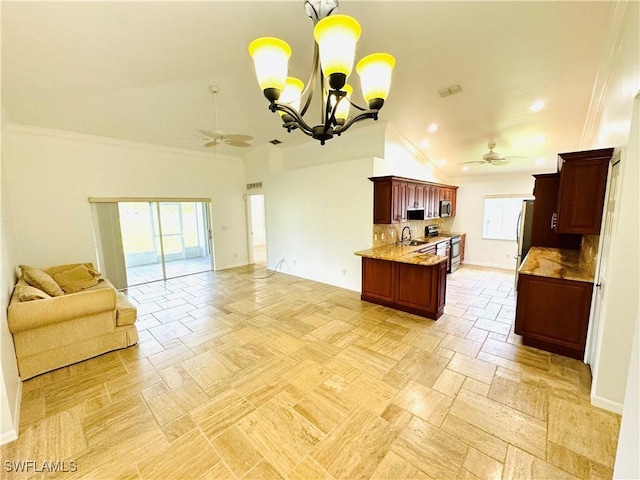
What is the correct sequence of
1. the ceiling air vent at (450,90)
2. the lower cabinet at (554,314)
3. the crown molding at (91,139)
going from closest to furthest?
the lower cabinet at (554,314) < the ceiling air vent at (450,90) < the crown molding at (91,139)

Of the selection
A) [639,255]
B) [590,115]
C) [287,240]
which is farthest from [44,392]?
[590,115]

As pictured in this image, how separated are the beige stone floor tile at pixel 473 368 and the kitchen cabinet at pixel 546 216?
10.4ft

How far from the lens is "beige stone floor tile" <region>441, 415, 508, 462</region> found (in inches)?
69.8

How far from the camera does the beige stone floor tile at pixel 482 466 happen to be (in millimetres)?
1618

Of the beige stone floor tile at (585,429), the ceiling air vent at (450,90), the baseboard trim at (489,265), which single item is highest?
the ceiling air vent at (450,90)

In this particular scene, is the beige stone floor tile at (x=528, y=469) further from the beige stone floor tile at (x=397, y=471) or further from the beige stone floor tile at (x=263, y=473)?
the beige stone floor tile at (x=263, y=473)

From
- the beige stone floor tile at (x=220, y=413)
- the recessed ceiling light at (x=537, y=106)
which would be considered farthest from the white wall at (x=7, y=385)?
the recessed ceiling light at (x=537, y=106)

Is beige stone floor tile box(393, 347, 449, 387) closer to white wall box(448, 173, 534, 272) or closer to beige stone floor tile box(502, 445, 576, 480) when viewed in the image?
beige stone floor tile box(502, 445, 576, 480)

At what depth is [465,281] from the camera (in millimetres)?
5898

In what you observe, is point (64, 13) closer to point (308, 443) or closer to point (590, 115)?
point (308, 443)

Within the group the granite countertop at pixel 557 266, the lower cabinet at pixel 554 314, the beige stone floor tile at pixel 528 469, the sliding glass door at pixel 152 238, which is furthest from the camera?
the sliding glass door at pixel 152 238

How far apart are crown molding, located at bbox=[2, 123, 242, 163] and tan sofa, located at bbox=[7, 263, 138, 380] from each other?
9.15 ft

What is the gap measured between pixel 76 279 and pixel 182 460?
378cm

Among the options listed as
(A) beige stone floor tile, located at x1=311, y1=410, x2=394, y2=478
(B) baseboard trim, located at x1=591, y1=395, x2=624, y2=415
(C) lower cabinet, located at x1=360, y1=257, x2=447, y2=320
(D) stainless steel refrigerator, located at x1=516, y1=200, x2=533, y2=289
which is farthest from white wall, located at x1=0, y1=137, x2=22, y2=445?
(D) stainless steel refrigerator, located at x1=516, y1=200, x2=533, y2=289
